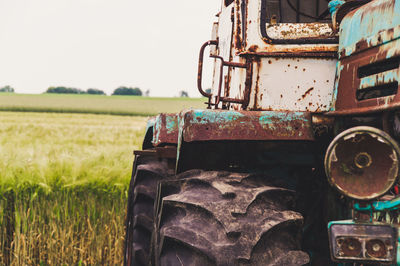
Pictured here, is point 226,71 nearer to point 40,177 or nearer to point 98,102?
point 40,177

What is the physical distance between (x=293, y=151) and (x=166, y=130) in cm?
76

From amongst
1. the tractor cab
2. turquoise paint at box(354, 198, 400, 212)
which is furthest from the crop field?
turquoise paint at box(354, 198, 400, 212)

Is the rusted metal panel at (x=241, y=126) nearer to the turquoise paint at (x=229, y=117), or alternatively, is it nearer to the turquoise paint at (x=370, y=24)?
the turquoise paint at (x=229, y=117)

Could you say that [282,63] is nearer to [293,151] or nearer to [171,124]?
[293,151]

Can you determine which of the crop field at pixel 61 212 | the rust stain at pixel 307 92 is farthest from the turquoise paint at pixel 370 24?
the crop field at pixel 61 212

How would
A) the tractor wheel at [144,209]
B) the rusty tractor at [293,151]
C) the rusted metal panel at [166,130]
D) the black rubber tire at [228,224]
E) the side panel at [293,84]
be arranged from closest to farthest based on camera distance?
the rusty tractor at [293,151], the black rubber tire at [228,224], the side panel at [293,84], the rusted metal panel at [166,130], the tractor wheel at [144,209]

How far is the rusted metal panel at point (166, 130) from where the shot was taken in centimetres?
281

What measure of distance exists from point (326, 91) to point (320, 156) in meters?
0.31

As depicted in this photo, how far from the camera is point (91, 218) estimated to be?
542cm

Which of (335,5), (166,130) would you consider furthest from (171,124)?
(335,5)

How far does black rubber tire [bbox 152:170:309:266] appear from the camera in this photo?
1840mm

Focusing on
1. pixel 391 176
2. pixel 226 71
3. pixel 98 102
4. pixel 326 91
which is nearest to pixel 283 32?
pixel 326 91

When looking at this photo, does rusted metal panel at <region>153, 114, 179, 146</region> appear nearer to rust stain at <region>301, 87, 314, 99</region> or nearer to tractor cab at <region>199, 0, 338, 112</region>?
tractor cab at <region>199, 0, 338, 112</region>

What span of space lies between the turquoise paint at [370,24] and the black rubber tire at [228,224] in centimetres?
68
